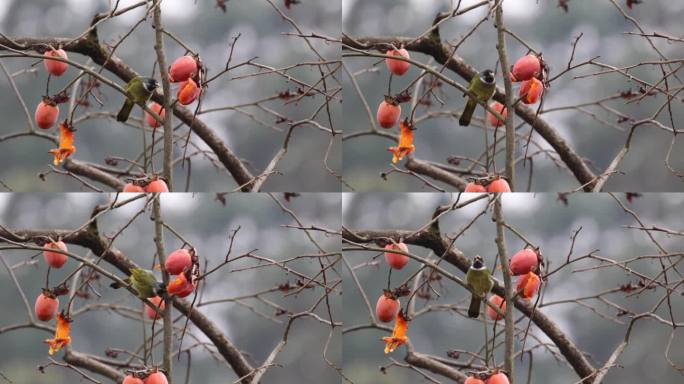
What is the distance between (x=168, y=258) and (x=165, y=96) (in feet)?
1.65

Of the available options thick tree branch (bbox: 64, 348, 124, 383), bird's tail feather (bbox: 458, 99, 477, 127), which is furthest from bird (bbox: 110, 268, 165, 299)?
bird's tail feather (bbox: 458, 99, 477, 127)

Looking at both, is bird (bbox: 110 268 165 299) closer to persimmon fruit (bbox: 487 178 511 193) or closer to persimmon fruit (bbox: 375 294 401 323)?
persimmon fruit (bbox: 375 294 401 323)

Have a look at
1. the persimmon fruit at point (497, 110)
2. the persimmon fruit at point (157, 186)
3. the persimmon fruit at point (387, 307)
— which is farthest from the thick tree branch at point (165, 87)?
the persimmon fruit at point (497, 110)

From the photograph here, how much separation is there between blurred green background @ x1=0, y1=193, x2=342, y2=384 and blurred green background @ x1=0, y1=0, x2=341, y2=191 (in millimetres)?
105

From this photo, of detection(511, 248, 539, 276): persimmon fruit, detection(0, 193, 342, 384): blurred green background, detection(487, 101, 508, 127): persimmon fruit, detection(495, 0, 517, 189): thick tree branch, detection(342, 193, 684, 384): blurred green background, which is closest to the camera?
detection(495, 0, 517, 189): thick tree branch

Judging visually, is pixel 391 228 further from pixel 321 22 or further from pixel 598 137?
pixel 598 137

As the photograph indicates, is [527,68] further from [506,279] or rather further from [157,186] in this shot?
[157,186]

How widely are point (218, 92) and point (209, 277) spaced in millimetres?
824

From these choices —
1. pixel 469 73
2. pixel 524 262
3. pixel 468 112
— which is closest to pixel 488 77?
pixel 468 112

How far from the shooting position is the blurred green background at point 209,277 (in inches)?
130

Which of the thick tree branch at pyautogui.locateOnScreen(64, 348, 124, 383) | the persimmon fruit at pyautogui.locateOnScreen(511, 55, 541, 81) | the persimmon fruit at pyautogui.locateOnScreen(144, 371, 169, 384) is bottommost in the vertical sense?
the persimmon fruit at pyautogui.locateOnScreen(144, 371, 169, 384)

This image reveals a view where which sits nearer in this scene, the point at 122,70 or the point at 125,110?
the point at 125,110

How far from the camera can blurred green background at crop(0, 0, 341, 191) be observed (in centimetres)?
314

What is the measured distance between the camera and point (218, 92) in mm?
3895
